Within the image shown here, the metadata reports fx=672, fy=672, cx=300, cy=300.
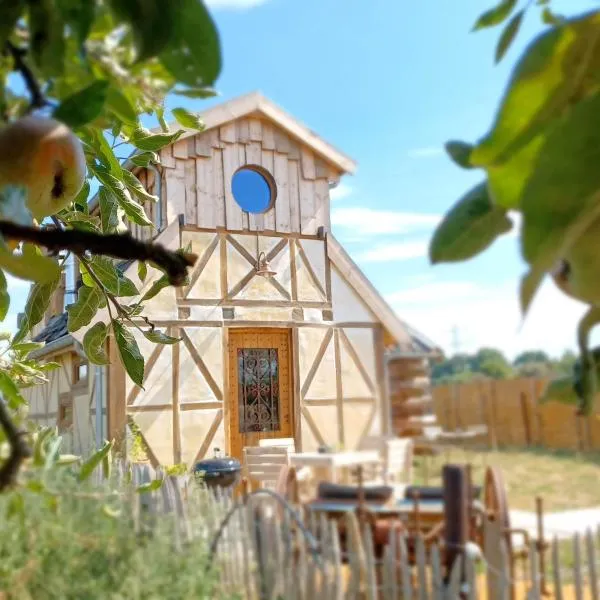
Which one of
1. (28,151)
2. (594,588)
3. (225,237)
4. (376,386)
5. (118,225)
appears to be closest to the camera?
(28,151)

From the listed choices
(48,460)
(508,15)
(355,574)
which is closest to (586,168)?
(508,15)

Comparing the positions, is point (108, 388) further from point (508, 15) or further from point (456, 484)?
point (508, 15)

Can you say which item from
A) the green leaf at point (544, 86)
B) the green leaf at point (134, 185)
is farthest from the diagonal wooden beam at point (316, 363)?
the green leaf at point (544, 86)

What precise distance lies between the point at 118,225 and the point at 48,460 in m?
0.45

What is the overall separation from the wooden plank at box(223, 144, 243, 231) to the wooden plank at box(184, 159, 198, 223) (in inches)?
8.6

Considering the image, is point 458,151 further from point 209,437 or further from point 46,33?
point 209,437

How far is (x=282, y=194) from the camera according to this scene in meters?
4.76

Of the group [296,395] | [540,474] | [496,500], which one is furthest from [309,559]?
[540,474]

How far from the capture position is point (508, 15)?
0.22m

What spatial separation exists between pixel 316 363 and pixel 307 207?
1.12 metres

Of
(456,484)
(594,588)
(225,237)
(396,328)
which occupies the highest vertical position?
(225,237)

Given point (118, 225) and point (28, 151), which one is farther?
point (118, 225)

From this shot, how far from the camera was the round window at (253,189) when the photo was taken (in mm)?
4695

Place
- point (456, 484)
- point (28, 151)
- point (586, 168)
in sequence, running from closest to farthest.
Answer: point (586, 168) → point (28, 151) → point (456, 484)
